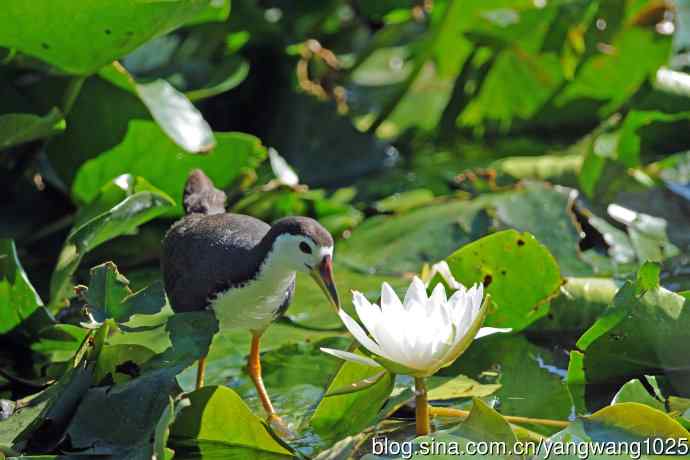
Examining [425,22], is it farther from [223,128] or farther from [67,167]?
[67,167]

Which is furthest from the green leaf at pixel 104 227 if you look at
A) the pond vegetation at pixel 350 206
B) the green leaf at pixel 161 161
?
the green leaf at pixel 161 161

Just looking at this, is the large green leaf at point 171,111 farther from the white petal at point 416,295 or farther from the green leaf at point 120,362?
the white petal at point 416,295

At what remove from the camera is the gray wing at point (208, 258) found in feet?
7.13

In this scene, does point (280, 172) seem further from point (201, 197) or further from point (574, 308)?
point (574, 308)

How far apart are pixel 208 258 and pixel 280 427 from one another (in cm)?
36

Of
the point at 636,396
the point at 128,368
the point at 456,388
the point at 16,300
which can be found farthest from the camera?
the point at 16,300

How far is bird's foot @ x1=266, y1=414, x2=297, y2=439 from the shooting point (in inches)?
84.2

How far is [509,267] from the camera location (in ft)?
7.91

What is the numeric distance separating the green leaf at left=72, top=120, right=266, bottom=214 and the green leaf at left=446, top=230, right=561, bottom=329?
0.87 m

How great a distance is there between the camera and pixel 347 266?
3.05 m

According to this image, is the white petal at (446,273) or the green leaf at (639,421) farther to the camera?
the white petal at (446,273)

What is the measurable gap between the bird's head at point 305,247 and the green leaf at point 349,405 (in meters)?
0.15

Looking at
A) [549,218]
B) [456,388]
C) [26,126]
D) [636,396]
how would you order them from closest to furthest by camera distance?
1. [636,396]
2. [456,388]
3. [26,126]
4. [549,218]

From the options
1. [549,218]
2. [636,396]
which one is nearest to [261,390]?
[636,396]
